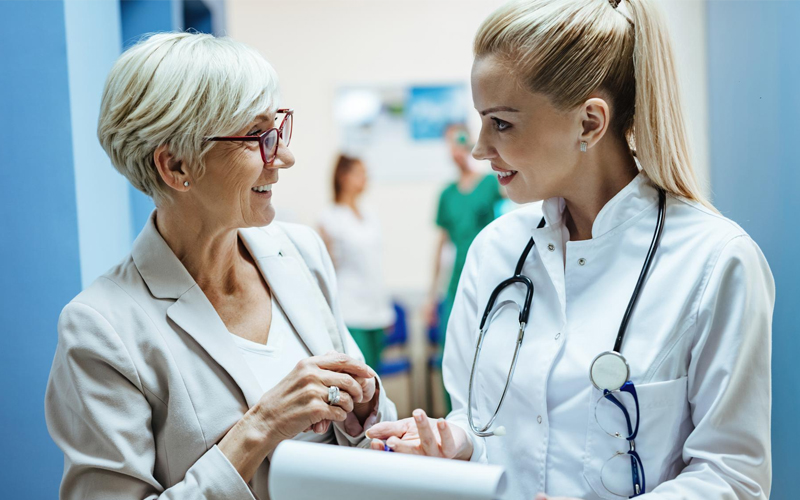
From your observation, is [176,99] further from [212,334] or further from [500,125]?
[500,125]

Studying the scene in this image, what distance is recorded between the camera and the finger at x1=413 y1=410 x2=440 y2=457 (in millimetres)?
1186

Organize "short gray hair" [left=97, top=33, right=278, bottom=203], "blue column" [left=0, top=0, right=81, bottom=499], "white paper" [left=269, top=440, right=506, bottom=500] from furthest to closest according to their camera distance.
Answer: "blue column" [left=0, top=0, right=81, bottom=499], "short gray hair" [left=97, top=33, right=278, bottom=203], "white paper" [left=269, top=440, right=506, bottom=500]

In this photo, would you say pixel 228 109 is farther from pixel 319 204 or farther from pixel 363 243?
pixel 319 204

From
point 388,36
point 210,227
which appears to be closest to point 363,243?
point 388,36

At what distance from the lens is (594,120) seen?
1.22m

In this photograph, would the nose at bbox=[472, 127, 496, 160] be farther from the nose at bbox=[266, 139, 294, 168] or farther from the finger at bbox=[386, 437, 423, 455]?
the finger at bbox=[386, 437, 423, 455]

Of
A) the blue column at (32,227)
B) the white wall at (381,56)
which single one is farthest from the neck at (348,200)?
the blue column at (32,227)

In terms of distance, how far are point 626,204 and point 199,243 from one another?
0.84m

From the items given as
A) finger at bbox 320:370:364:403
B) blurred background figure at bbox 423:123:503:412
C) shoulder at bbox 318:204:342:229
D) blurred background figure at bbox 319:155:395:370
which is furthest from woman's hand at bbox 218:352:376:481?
shoulder at bbox 318:204:342:229

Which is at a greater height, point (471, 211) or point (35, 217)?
point (35, 217)

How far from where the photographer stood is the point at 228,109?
1324 millimetres

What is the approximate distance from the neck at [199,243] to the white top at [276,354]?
0.13 meters

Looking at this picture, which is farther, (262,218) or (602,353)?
(262,218)

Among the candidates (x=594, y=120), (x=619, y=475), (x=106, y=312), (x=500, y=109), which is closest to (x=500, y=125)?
(x=500, y=109)
